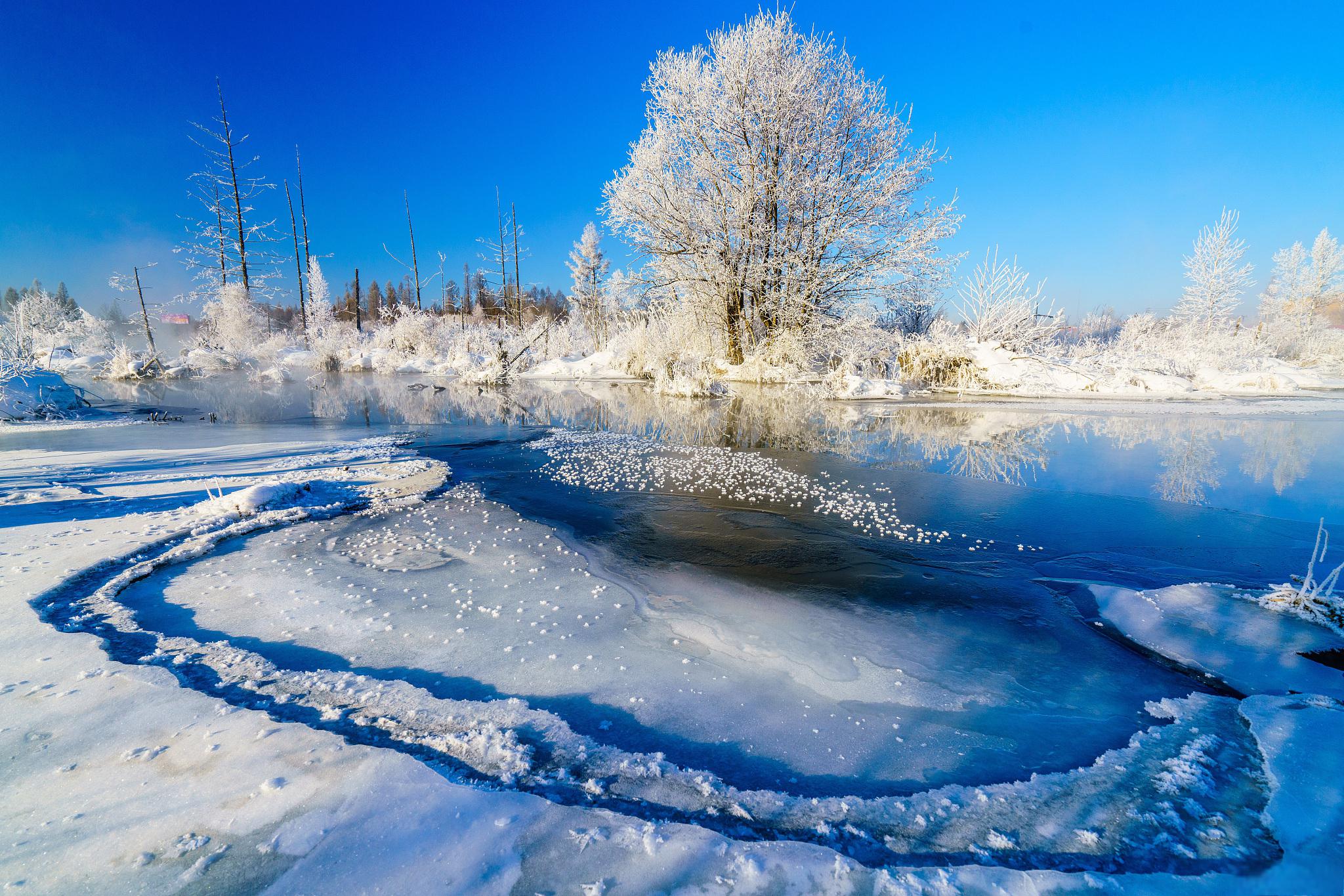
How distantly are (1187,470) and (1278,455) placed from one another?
195cm

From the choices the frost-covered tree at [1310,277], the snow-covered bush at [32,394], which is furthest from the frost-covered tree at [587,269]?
the frost-covered tree at [1310,277]

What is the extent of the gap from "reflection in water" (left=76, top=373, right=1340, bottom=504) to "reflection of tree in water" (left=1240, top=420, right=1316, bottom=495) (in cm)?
3

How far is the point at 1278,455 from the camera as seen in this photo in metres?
6.64

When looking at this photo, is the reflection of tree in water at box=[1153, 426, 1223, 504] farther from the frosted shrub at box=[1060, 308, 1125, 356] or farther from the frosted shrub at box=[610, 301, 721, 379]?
the frosted shrub at box=[1060, 308, 1125, 356]

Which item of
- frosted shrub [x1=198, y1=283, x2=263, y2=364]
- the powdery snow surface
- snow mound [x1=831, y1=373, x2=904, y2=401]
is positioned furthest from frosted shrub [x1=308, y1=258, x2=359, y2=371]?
the powdery snow surface

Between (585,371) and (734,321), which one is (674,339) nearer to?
(734,321)

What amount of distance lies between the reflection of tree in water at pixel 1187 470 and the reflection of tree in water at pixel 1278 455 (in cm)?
31

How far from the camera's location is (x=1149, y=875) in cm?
139

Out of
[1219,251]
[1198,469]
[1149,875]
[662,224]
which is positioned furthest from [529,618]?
[1219,251]

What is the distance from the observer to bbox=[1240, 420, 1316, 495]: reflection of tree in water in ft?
18.4

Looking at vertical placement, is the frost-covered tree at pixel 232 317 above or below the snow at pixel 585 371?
above

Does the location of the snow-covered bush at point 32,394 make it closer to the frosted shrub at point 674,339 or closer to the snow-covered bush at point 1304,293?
the frosted shrub at point 674,339

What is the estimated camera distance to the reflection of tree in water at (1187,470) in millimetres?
4992

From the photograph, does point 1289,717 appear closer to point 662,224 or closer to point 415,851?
point 415,851
